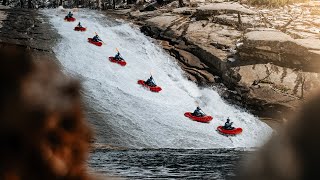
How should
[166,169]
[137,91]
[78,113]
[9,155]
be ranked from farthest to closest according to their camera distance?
[137,91] < [166,169] < [78,113] < [9,155]

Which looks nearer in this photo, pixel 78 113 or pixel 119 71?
pixel 78 113

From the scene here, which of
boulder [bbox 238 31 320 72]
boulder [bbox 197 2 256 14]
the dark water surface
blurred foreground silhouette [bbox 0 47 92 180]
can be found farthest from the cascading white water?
blurred foreground silhouette [bbox 0 47 92 180]

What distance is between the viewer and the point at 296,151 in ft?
2.99

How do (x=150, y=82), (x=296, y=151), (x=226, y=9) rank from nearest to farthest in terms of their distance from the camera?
(x=296, y=151) < (x=150, y=82) < (x=226, y=9)

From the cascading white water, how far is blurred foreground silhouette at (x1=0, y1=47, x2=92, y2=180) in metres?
13.4

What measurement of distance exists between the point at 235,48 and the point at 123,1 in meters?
23.9

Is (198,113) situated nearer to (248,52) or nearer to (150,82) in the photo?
(150,82)

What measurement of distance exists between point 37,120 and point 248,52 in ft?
88.7

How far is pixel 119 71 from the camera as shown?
984 inches

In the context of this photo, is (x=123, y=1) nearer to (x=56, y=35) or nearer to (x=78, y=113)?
(x=56, y=35)

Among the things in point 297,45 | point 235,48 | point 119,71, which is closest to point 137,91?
point 119,71

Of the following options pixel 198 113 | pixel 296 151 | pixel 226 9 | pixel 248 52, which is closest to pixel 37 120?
pixel 296 151

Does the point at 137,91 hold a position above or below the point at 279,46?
below

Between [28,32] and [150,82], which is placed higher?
[28,32]
